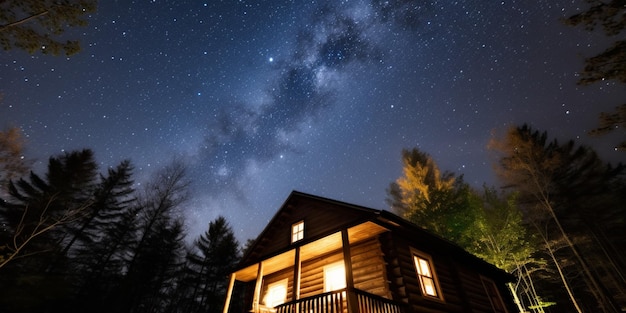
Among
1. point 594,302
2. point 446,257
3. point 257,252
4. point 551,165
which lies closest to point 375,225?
point 446,257

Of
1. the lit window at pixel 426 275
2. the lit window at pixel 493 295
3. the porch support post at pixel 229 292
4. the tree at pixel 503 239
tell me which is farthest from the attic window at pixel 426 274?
the tree at pixel 503 239

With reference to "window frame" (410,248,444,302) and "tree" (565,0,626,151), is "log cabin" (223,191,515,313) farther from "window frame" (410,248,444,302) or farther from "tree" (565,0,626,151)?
"tree" (565,0,626,151)

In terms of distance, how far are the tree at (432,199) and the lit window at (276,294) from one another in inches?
600

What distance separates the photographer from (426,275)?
416 inches

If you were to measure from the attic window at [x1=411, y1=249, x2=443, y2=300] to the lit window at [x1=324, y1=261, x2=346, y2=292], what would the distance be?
10.0 feet

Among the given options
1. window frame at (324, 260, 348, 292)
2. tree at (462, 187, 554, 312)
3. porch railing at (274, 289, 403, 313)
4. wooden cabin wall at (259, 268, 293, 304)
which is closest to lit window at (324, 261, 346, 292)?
window frame at (324, 260, 348, 292)

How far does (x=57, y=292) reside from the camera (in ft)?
57.5

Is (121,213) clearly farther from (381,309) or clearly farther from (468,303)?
(468,303)

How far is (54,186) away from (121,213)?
5843mm

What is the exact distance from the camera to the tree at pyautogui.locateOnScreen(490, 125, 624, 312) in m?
22.4

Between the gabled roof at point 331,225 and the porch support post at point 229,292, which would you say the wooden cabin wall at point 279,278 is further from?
the porch support post at point 229,292

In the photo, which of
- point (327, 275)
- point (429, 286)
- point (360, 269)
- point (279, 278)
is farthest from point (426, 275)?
point (279, 278)

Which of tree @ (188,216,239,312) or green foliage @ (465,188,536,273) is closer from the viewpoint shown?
green foliage @ (465,188,536,273)

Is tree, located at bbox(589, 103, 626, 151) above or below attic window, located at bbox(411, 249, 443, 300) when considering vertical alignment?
above
